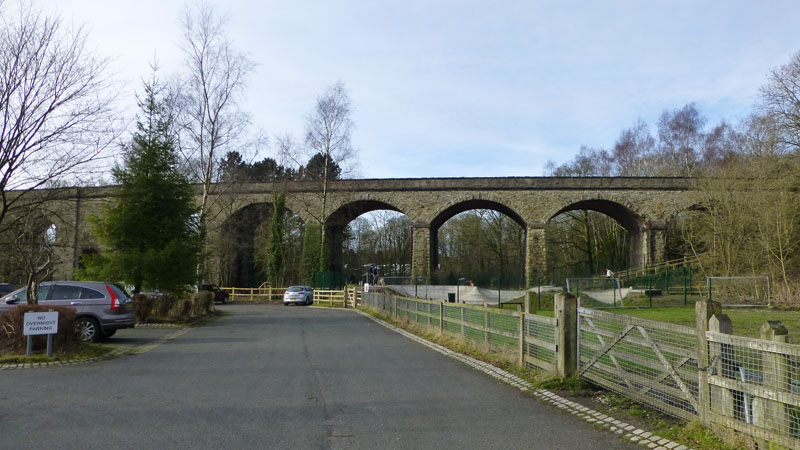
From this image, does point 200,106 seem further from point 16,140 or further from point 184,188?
point 16,140

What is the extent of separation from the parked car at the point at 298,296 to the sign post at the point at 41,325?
82.8 ft

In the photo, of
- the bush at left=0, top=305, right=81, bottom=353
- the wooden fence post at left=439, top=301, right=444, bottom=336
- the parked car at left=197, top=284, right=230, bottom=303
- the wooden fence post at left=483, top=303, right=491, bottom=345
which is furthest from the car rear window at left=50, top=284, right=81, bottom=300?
the parked car at left=197, top=284, right=230, bottom=303

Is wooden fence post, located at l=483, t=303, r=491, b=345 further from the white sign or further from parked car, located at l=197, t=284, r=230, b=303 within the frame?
parked car, located at l=197, t=284, r=230, b=303

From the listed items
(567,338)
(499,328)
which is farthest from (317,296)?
(567,338)

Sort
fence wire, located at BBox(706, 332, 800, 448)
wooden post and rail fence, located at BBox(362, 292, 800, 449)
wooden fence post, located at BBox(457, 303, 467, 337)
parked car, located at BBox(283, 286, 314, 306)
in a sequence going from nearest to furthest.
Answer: fence wire, located at BBox(706, 332, 800, 448) → wooden post and rail fence, located at BBox(362, 292, 800, 449) → wooden fence post, located at BBox(457, 303, 467, 337) → parked car, located at BBox(283, 286, 314, 306)

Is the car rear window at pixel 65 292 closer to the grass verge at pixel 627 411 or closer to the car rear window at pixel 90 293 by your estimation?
the car rear window at pixel 90 293

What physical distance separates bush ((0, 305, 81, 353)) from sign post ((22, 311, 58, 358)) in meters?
0.31

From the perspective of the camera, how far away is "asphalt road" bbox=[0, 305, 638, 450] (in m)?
5.18

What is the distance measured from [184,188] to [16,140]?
6022 millimetres

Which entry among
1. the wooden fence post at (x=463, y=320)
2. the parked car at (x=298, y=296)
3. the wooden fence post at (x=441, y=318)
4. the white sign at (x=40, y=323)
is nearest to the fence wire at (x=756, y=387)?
the wooden fence post at (x=463, y=320)

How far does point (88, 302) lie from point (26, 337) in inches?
105

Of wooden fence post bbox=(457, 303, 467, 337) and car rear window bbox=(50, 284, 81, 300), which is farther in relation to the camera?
car rear window bbox=(50, 284, 81, 300)

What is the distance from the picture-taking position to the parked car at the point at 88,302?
12891mm

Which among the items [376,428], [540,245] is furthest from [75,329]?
[540,245]
